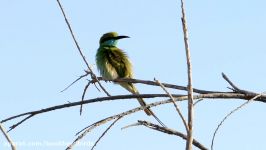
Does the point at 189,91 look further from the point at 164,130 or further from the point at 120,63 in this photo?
the point at 120,63

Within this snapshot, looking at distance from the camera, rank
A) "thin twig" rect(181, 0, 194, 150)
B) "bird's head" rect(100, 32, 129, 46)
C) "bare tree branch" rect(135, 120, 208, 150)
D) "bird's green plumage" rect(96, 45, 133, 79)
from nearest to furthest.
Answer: "thin twig" rect(181, 0, 194, 150) → "bare tree branch" rect(135, 120, 208, 150) → "bird's green plumage" rect(96, 45, 133, 79) → "bird's head" rect(100, 32, 129, 46)

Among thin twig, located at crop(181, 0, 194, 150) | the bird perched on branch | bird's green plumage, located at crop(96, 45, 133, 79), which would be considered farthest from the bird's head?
thin twig, located at crop(181, 0, 194, 150)

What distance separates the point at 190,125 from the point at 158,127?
0.46 metres

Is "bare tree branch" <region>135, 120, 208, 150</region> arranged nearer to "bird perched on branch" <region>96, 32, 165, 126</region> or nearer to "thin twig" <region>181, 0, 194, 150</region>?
"thin twig" <region>181, 0, 194, 150</region>

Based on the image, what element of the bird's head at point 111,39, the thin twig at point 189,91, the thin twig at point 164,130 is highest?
the thin twig at point 189,91

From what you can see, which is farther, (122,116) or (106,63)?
Result: (106,63)

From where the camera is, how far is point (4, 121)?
174cm

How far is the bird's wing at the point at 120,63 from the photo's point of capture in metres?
6.77

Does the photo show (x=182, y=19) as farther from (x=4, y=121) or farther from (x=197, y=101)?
(x=4, y=121)

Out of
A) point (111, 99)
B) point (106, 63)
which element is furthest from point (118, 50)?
point (111, 99)

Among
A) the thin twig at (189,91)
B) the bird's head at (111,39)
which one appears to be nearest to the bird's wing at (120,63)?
the bird's head at (111,39)

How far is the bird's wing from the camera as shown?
22.2ft

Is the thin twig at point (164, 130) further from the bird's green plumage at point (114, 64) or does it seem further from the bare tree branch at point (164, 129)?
the bird's green plumage at point (114, 64)

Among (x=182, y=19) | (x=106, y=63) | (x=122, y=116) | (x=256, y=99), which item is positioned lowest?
(x=106, y=63)
